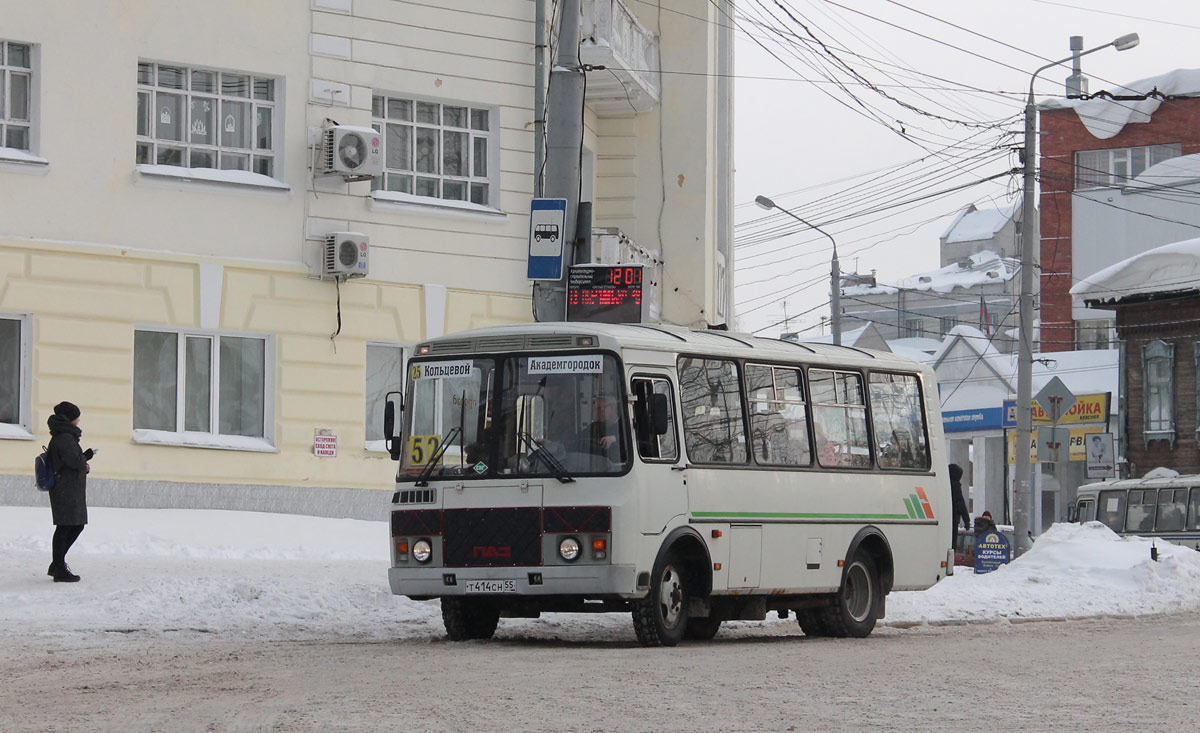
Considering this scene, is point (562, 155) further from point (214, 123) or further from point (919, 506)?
point (214, 123)

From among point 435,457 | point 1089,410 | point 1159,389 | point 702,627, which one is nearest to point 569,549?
point 435,457

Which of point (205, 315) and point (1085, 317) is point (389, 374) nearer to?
point (205, 315)

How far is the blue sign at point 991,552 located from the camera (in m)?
25.7

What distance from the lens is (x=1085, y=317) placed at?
69.5 meters

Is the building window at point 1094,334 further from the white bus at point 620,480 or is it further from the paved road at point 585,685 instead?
the paved road at point 585,685

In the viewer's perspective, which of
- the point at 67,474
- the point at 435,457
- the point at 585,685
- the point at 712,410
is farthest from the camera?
the point at 67,474

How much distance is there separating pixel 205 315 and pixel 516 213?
468 cm

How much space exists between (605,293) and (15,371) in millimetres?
9042

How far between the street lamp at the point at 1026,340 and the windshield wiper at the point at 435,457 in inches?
655

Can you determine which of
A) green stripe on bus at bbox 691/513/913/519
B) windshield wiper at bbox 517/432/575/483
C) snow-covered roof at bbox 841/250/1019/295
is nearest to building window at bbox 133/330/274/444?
green stripe on bus at bbox 691/513/913/519

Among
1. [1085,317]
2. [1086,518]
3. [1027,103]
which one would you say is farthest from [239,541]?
[1085,317]

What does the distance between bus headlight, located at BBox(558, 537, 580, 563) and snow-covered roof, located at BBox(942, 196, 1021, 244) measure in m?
102

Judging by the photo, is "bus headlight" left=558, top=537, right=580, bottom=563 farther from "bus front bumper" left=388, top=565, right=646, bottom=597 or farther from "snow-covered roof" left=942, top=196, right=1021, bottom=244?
"snow-covered roof" left=942, top=196, right=1021, bottom=244

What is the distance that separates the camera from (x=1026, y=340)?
29.9 metres
